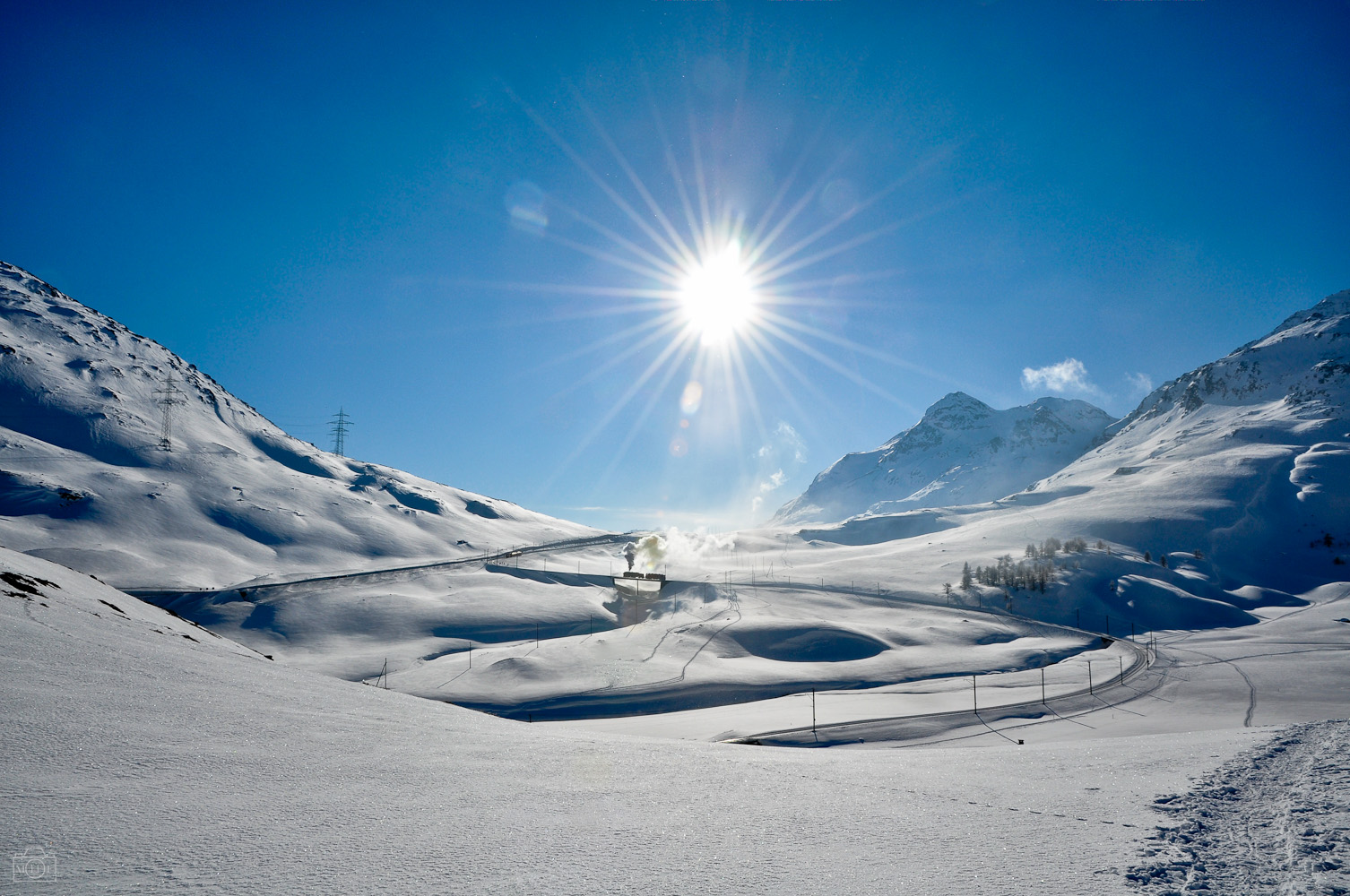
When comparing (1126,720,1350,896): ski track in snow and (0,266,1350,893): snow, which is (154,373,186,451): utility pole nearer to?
(0,266,1350,893): snow

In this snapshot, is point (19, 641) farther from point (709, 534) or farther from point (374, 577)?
point (709, 534)

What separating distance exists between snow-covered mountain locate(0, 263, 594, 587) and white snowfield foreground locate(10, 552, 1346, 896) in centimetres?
10178

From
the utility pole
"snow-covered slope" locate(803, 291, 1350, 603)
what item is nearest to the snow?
"snow-covered slope" locate(803, 291, 1350, 603)

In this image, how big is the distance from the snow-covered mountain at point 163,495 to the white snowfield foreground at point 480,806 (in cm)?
10178

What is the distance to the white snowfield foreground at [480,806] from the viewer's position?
5727mm

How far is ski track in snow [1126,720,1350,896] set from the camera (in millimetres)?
6512

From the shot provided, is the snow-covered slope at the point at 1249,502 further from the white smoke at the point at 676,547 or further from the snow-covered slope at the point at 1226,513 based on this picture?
the white smoke at the point at 676,547

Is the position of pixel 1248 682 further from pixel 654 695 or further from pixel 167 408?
pixel 167 408

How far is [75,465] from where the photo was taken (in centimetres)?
13275

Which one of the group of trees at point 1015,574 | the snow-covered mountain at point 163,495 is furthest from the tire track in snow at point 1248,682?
the snow-covered mountain at point 163,495

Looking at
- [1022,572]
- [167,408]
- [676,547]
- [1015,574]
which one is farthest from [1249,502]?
[167,408]

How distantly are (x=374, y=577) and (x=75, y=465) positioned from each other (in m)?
95.1

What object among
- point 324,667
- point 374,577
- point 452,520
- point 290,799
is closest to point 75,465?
point 452,520

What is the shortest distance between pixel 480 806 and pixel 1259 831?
10.4 meters
